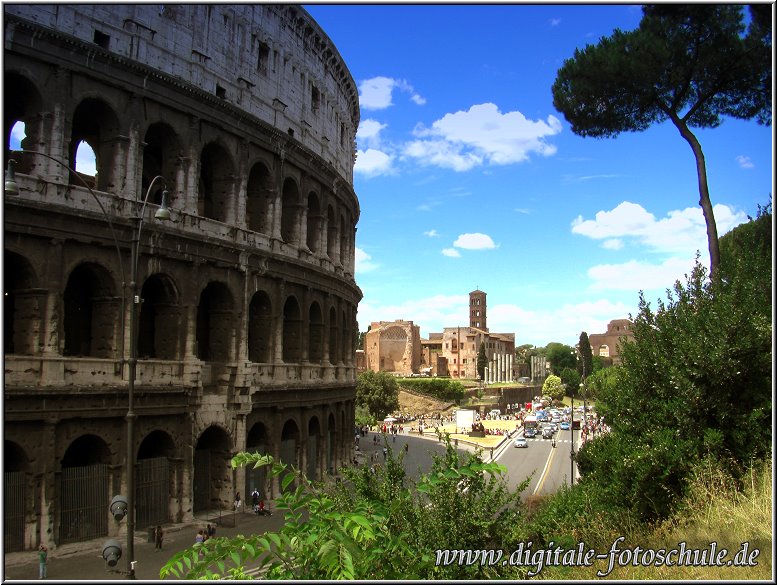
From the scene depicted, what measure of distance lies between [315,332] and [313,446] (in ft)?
14.7

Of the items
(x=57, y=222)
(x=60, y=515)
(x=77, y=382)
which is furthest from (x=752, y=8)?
(x=60, y=515)

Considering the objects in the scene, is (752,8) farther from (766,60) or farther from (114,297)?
(114,297)

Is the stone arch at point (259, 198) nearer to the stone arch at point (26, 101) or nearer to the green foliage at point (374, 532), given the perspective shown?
the stone arch at point (26, 101)

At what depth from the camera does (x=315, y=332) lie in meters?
27.1

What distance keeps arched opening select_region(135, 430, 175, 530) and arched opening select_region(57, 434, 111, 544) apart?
92cm

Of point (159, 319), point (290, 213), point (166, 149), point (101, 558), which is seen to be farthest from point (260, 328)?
point (101, 558)

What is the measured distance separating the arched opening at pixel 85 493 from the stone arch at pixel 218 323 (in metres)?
4.58

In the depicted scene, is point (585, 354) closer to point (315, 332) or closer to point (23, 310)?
point (315, 332)

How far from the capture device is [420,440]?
161 feet

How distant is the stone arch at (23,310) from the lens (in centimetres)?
1614

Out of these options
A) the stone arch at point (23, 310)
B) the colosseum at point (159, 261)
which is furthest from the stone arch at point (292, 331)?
the stone arch at point (23, 310)

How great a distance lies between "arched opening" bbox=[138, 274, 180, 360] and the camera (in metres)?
19.4

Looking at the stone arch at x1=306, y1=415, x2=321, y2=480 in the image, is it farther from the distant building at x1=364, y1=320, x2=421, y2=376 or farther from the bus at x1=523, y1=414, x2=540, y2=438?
the distant building at x1=364, y1=320, x2=421, y2=376

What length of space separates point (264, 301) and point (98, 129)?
24.5ft
